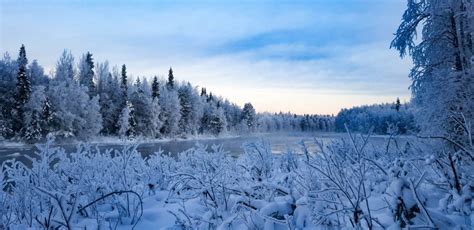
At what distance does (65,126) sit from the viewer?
4141cm

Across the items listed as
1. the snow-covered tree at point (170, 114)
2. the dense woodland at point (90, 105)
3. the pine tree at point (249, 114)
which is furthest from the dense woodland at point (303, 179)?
the pine tree at point (249, 114)

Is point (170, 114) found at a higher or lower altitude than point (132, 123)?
higher

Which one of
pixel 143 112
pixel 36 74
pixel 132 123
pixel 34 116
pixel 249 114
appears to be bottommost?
Result: pixel 132 123

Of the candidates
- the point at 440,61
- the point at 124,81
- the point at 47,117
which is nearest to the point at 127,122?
the point at 124,81

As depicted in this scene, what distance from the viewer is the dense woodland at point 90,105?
129ft

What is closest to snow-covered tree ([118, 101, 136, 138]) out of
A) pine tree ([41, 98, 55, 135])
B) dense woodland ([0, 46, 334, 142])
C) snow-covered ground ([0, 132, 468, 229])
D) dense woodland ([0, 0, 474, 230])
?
dense woodland ([0, 46, 334, 142])

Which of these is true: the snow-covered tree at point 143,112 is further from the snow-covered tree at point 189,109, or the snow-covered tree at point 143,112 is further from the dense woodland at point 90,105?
the snow-covered tree at point 189,109

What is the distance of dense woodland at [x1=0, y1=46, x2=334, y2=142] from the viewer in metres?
39.4

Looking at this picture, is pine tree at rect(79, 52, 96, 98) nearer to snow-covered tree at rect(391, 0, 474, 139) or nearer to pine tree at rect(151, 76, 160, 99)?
pine tree at rect(151, 76, 160, 99)

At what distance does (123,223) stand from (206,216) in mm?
1514

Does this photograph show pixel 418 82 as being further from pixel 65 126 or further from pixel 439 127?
pixel 65 126

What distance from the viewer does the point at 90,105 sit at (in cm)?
4534

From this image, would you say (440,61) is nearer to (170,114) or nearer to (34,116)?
(34,116)

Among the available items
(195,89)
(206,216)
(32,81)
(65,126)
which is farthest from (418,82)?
(195,89)
